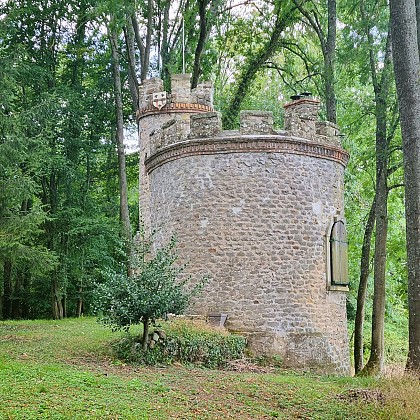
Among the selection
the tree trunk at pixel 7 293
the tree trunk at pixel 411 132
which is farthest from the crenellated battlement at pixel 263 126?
the tree trunk at pixel 7 293

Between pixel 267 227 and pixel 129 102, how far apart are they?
51.5ft

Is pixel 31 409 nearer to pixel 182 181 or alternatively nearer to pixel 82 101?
pixel 182 181

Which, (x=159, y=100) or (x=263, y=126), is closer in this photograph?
(x=263, y=126)

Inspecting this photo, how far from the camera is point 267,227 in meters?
12.1

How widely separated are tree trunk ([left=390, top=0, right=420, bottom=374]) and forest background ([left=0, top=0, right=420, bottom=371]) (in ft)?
16.1

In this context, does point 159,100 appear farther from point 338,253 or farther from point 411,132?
point 411,132

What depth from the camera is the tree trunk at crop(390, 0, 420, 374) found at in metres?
9.04

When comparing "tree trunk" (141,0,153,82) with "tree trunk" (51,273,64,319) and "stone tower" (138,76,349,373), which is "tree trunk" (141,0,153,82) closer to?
"stone tower" (138,76,349,373)

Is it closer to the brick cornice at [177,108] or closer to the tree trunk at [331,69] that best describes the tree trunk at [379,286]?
the tree trunk at [331,69]

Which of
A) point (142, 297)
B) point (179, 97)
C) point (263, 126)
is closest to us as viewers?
point (142, 297)

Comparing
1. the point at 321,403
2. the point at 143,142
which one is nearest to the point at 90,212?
the point at 143,142

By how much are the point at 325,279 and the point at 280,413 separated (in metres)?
5.73

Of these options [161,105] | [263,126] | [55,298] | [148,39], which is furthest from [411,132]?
[55,298]

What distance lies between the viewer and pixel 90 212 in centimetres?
2397
